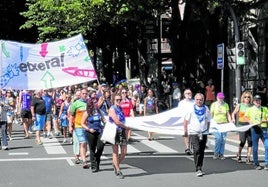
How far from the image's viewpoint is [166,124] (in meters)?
13.4

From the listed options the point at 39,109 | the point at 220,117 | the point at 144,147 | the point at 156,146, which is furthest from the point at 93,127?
the point at 39,109

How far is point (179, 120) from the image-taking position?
44.2ft

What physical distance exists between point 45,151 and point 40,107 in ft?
9.29

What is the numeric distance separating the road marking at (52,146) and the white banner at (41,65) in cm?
177

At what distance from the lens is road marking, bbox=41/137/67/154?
15688 millimetres

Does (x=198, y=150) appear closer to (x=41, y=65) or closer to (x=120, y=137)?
(x=120, y=137)

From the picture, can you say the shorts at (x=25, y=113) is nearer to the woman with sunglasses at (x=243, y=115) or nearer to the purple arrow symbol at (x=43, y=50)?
the purple arrow symbol at (x=43, y=50)

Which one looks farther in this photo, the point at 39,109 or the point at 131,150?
the point at 39,109

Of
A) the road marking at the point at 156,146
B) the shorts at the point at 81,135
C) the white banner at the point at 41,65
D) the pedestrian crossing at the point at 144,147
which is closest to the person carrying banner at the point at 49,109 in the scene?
the pedestrian crossing at the point at 144,147

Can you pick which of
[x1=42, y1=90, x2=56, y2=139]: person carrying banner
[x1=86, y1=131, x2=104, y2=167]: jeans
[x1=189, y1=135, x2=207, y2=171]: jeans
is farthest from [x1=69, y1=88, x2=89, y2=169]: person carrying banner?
[x1=42, y1=90, x2=56, y2=139]: person carrying banner

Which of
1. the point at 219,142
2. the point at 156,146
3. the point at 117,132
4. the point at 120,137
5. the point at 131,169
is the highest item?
the point at 117,132

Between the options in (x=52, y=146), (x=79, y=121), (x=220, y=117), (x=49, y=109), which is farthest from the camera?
(x=49, y=109)

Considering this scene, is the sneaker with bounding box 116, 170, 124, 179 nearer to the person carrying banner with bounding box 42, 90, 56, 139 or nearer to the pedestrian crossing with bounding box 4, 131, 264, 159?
the pedestrian crossing with bounding box 4, 131, 264, 159

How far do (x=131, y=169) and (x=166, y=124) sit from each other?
61.2 inches
